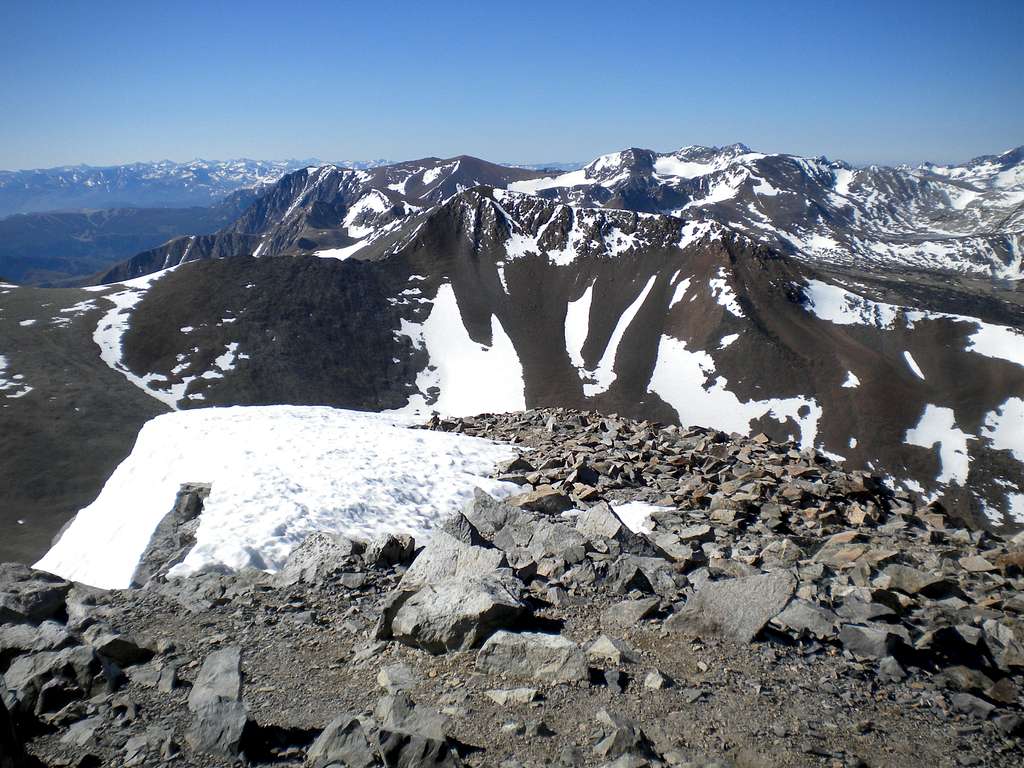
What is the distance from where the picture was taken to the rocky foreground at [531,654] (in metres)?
7.81

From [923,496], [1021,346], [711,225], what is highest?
[711,225]

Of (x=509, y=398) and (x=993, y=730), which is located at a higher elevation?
(x=993, y=730)

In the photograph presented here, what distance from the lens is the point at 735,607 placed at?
36.1ft

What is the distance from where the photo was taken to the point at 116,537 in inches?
708

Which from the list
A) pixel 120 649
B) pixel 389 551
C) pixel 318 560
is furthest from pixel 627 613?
pixel 120 649

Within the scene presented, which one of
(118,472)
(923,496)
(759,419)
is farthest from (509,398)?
(118,472)

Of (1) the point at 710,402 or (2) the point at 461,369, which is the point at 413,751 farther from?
(2) the point at 461,369

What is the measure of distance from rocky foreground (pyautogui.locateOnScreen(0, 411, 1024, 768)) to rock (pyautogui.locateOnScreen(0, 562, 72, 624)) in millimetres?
47

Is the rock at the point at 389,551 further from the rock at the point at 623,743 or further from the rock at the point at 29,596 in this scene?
the rock at the point at 623,743

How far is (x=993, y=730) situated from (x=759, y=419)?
99.7 metres

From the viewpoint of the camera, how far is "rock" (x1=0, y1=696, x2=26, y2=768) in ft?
18.5

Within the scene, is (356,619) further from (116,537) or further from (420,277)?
(420,277)

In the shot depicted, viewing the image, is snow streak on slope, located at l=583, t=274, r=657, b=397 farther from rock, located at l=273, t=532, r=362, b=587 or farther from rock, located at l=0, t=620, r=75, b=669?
rock, located at l=0, t=620, r=75, b=669

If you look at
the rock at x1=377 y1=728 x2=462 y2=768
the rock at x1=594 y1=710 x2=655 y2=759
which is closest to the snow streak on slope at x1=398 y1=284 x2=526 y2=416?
the rock at x1=594 y1=710 x2=655 y2=759
